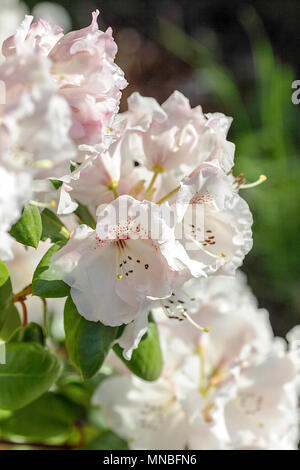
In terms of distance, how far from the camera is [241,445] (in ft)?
2.46

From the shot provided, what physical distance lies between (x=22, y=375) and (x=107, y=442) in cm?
26

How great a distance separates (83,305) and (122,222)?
0.08 metres

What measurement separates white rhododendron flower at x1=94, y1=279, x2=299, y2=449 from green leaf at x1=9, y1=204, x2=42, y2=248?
28 cm

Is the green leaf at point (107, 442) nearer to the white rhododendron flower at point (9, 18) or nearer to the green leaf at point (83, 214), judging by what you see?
the green leaf at point (83, 214)

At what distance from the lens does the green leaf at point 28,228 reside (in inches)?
20.5

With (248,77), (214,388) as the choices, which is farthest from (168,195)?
(248,77)

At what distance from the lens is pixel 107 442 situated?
32.4 inches

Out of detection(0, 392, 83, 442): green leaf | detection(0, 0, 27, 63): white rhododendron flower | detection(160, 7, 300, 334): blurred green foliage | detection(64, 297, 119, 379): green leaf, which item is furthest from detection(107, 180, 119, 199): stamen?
detection(160, 7, 300, 334): blurred green foliage

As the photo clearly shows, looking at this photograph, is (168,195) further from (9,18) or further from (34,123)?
(9,18)

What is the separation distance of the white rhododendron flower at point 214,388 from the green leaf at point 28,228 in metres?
0.28

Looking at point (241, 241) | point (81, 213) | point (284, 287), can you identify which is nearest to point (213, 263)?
point (241, 241)

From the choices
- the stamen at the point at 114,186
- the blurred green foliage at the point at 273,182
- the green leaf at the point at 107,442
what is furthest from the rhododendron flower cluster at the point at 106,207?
the blurred green foliage at the point at 273,182

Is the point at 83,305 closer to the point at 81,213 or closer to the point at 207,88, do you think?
the point at 81,213

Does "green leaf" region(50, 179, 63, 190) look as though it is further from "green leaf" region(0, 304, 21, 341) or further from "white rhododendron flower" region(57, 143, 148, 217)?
"green leaf" region(0, 304, 21, 341)
